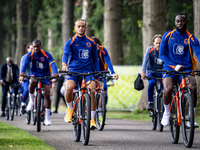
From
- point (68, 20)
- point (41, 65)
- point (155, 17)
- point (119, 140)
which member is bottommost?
point (119, 140)

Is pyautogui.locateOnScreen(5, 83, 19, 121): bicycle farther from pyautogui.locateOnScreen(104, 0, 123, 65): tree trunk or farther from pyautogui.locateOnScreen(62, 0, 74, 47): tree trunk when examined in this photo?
pyautogui.locateOnScreen(62, 0, 74, 47): tree trunk

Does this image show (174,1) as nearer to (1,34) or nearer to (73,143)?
(73,143)

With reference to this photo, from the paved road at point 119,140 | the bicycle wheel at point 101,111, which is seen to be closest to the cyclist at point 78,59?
the paved road at point 119,140

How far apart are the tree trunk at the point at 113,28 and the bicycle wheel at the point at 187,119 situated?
483 inches

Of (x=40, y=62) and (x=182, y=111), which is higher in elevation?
(x=40, y=62)

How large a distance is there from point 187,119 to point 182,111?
0.77ft

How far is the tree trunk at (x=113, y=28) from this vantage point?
1892cm

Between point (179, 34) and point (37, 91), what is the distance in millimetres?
4154

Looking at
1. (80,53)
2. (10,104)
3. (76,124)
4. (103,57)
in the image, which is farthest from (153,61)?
(10,104)

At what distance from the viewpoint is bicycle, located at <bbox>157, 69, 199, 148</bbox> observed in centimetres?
652

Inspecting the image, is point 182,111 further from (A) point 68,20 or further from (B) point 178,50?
(A) point 68,20

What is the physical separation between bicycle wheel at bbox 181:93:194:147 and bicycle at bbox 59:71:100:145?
1481 millimetres

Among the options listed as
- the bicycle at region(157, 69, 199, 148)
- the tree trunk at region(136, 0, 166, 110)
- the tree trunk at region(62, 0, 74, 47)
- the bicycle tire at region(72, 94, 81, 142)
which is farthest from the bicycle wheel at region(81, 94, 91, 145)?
the tree trunk at region(62, 0, 74, 47)

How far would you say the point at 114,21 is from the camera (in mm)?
18984
